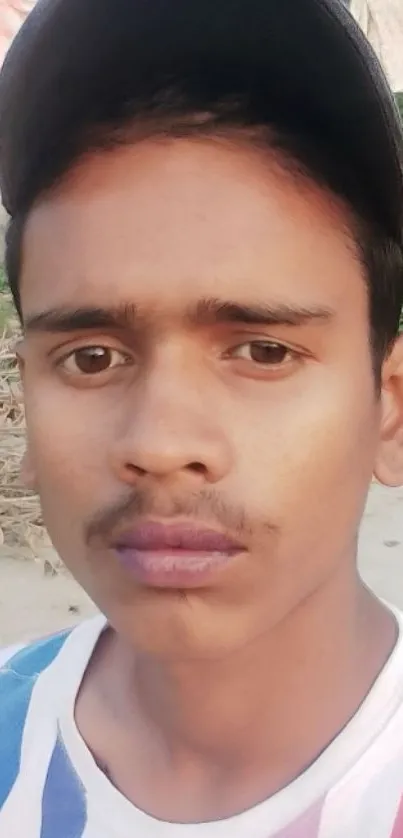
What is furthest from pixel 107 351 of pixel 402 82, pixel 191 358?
pixel 402 82

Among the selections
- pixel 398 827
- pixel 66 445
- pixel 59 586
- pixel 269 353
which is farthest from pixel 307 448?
pixel 59 586

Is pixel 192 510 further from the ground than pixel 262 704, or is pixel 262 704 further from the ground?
pixel 192 510

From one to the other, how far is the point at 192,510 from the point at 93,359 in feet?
0.47

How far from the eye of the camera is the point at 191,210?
611 millimetres

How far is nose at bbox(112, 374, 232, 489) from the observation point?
583 millimetres

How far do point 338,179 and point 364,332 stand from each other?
11 centimetres

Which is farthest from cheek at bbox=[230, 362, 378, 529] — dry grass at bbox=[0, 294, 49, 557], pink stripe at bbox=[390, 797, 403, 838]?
dry grass at bbox=[0, 294, 49, 557]

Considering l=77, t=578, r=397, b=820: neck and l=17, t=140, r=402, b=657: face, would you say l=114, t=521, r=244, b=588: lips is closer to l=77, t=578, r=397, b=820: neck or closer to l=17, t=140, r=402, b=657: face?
l=17, t=140, r=402, b=657: face

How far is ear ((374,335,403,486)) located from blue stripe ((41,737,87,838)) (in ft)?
1.21

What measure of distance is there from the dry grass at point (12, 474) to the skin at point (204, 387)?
4.07ft

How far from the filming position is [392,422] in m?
0.75

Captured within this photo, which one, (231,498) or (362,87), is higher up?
(362,87)

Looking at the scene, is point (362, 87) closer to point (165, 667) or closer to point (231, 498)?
point (231, 498)

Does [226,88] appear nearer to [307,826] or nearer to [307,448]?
[307,448]
